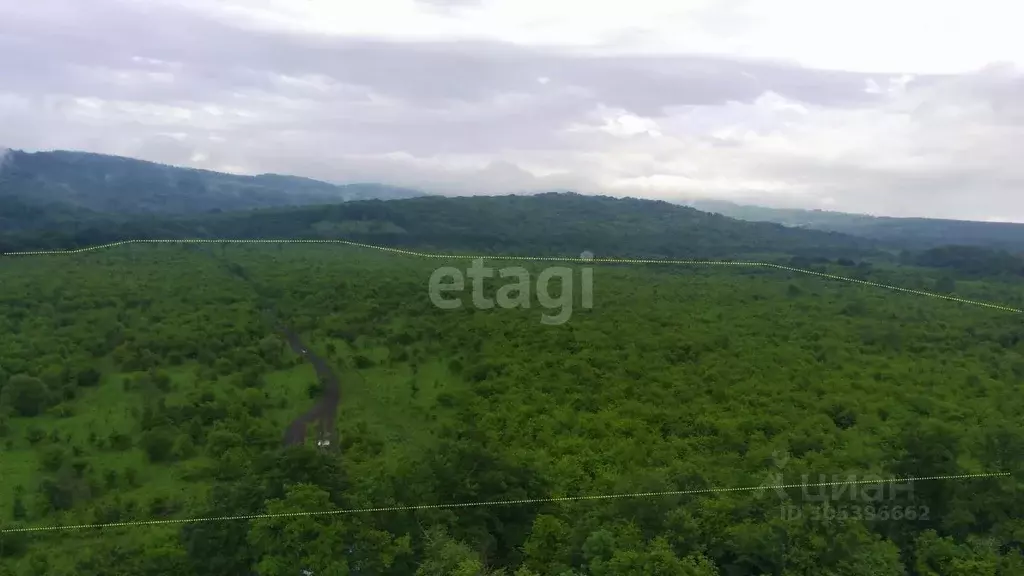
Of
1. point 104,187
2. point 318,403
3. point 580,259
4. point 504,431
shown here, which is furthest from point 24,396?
point 104,187

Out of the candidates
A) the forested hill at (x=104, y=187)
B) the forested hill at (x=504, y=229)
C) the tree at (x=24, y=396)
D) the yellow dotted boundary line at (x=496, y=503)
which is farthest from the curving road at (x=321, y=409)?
the forested hill at (x=104, y=187)

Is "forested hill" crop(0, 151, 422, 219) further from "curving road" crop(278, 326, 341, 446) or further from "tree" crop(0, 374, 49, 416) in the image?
"tree" crop(0, 374, 49, 416)

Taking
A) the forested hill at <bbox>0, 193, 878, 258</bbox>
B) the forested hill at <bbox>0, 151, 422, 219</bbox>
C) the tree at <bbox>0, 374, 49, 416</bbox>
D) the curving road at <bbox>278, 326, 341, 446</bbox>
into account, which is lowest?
the curving road at <bbox>278, 326, 341, 446</bbox>

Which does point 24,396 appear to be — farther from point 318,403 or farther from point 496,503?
point 496,503

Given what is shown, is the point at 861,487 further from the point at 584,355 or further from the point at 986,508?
the point at 584,355

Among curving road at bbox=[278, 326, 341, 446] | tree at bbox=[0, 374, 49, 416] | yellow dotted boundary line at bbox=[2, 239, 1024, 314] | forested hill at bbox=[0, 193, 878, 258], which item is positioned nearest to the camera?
curving road at bbox=[278, 326, 341, 446]

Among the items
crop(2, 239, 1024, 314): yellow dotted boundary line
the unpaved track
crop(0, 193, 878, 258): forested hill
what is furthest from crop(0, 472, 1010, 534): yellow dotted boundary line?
crop(0, 193, 878, 258): forested hill

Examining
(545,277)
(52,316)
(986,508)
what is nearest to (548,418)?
(986,508)
